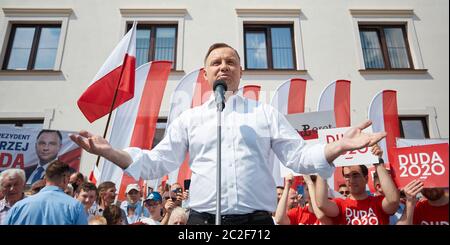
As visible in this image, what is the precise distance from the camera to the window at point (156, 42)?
386 cm

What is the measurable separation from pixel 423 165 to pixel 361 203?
18.4 inches

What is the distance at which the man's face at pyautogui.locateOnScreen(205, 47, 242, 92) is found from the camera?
3.60 feet

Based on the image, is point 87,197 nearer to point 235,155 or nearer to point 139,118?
point 139,118

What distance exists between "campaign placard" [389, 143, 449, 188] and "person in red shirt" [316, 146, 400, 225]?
207 millimetres

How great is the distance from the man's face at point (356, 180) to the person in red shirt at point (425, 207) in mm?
195

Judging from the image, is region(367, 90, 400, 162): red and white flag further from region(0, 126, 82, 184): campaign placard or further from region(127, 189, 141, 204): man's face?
region(0, 126, 82, 184): campaign placard

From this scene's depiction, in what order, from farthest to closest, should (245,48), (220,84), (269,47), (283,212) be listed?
(269,47), (245,48), (283,212), (220,84)

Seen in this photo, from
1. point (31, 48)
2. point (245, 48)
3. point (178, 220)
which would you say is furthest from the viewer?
point (245, 48)

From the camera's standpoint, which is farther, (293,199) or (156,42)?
(156,42)

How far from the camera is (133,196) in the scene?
2459mm

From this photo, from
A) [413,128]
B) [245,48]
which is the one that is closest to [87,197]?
[245,48]

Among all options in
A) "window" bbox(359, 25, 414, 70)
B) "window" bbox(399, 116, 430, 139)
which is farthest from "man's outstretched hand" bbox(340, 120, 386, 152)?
"window" bbox(359, 25, 414, 70)
